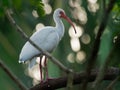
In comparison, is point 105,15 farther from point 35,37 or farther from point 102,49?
point 102,49

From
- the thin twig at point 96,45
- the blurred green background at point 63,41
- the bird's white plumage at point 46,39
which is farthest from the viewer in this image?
the blurred green background at point 63,41

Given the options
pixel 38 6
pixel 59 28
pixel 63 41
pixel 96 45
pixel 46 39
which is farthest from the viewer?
pixel 63 41

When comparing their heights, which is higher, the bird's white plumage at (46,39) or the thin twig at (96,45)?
the thin twig at (96,45)

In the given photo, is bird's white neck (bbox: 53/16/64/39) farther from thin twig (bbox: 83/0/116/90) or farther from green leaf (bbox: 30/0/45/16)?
thin twig (bbox: 83/0/116/90)

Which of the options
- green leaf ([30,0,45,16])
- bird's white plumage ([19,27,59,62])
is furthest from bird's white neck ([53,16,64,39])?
green leaf ([30,0,45,16])

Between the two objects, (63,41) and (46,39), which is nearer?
(46,39)

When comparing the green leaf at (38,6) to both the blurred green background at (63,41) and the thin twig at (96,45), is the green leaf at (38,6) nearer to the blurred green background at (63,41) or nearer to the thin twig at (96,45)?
the thin twig at (96,45)

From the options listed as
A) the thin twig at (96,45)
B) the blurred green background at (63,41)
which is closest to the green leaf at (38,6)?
the thin twig at (96,45)

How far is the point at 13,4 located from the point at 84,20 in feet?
17.9

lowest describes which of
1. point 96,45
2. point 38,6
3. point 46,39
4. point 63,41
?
point 63,41

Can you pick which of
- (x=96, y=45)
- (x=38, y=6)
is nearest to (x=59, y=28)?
(x=38, y=6)

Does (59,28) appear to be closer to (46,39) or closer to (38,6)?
(46,39)

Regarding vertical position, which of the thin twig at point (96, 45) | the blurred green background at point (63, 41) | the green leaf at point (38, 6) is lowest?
the blurred green background at point (63, 41)

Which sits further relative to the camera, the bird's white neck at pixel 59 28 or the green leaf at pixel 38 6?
the bird's white neck at pixel 59 28
